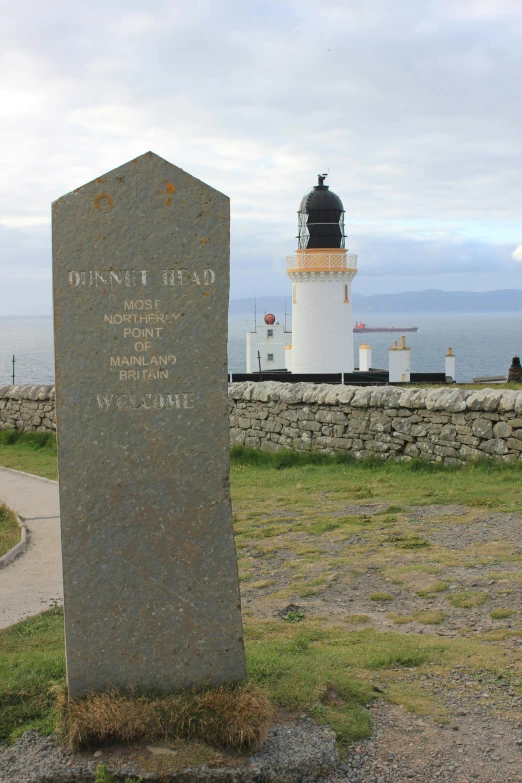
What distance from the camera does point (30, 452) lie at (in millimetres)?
16344

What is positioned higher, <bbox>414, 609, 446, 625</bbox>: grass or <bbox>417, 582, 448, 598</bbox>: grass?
<bbox>417, 582, 448, 598</bbox>: grass

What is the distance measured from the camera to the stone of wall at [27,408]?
1705 cm

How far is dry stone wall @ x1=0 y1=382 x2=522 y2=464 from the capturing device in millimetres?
11133

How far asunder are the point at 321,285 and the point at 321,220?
305cm

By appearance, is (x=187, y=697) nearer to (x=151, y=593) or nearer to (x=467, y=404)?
(x=151, y=593)

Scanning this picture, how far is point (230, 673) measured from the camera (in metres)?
4.45

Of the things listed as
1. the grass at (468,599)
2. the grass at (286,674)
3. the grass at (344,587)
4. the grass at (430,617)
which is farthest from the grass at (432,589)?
the grass at (286,674)

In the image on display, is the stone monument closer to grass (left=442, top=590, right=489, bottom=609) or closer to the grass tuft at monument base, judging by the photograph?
the grass tuft at monument base

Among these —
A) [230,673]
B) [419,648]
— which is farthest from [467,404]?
[230,673]

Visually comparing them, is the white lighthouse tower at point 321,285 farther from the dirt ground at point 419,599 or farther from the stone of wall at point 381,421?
the dirt ground at point 419,599

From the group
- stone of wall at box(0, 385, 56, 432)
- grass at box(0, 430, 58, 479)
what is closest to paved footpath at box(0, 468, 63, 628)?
grass at box(0, 430, 58, 479)

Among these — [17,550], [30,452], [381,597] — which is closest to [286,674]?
[381,597]

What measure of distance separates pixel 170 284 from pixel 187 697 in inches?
84.9

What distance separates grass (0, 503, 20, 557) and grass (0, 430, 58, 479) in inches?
141
